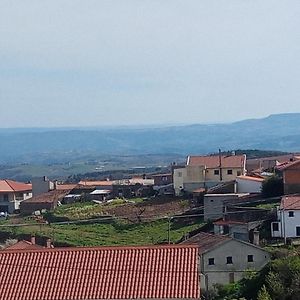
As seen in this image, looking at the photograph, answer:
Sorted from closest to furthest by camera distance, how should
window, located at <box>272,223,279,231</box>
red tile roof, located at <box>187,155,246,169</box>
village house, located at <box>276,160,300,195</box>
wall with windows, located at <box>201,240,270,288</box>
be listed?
1. wall with windows, located at <box>201,240,270,288</box>
2. window, located at <box>272,223,279,231</box>
3. village house, located at <box>276,160,300,195</box>
4. red tile roof, located at <box>187,155,246,169</box>

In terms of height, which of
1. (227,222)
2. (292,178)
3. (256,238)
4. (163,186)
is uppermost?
(292,178)

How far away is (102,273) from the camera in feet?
64.9

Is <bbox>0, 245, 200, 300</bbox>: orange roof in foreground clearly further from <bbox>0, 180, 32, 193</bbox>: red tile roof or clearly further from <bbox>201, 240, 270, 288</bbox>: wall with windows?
<bbox>0, 180, 32, 193</bbox>: red tile roof

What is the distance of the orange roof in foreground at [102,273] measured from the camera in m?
19.1

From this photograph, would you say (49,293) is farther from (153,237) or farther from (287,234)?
(153,237)

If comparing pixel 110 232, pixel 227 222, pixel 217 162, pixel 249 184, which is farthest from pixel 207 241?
pixel 217 162

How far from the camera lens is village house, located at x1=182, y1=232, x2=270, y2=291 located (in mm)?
29438

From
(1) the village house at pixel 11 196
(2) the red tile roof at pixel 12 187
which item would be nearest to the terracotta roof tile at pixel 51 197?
(1) the village house at pixel 11 196

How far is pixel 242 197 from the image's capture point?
1612 inches

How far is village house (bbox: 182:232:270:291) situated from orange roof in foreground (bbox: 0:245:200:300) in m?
9.31

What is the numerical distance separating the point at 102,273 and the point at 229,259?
10730 millimetres

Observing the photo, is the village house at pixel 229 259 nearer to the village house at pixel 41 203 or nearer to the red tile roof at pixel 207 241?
the red tile roof at pixel 207 241

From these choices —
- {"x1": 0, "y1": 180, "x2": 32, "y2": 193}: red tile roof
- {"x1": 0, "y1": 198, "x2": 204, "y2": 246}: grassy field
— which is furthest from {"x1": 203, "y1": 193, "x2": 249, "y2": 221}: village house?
{"x1": 0, "y1": 180, "x2": 32, "y2": 193}: red tile roof

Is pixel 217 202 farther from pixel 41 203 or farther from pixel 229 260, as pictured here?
pixel 41 203
